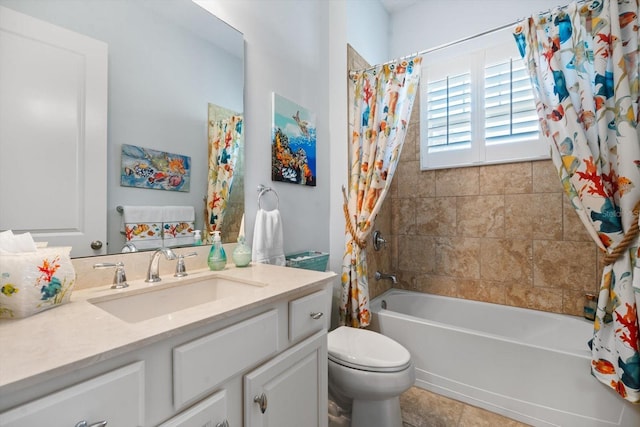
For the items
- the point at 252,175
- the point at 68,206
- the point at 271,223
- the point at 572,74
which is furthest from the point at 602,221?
the point at 68,206

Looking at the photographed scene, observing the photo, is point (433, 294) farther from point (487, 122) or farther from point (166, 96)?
point (166, 96)

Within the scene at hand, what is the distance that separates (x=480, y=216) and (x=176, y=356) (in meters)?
2.39

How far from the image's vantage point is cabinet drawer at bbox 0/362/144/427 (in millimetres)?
467

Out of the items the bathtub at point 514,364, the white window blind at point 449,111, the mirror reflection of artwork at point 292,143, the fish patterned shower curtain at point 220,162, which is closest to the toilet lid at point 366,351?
the bathtub at point 514,364

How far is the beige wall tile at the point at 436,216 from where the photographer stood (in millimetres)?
2483

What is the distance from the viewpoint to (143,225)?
1142 millimetres

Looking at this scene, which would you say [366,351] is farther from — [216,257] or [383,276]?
[383,276]

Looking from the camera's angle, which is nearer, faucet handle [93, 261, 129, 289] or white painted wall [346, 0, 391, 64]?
faucet handle [93, 261, 129, 289]

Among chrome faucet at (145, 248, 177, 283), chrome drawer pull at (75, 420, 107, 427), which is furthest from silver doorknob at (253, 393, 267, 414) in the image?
chrome faucet at (145, 248, 177, 283)

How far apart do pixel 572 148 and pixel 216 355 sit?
183 cm

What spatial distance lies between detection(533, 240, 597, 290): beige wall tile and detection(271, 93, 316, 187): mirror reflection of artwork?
5.85 feet

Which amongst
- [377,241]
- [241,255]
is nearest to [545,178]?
[377,241]

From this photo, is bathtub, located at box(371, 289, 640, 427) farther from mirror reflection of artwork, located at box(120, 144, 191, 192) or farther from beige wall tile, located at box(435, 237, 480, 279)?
mirror reflection of artwork, located at box(120, 144, 191, 192)

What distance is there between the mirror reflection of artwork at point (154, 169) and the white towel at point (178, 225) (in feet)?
0.30
